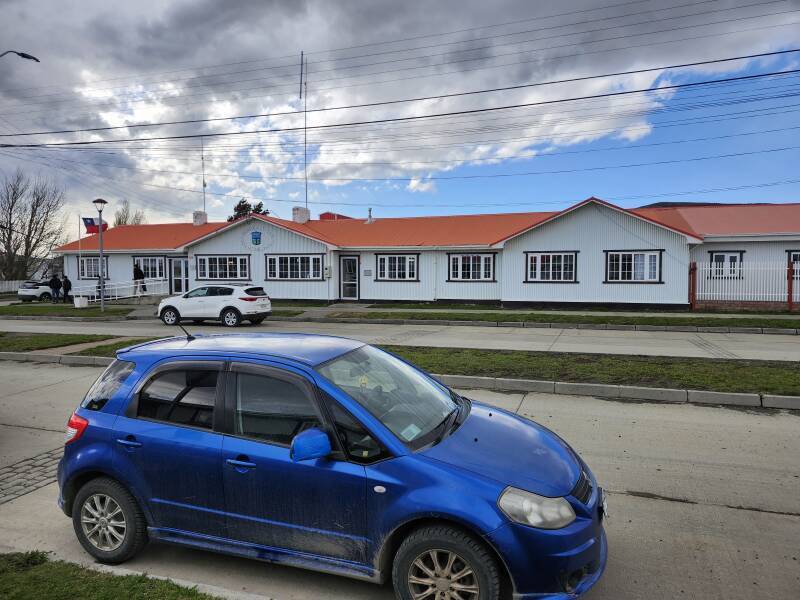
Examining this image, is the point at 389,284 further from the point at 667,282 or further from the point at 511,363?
the point at 511,363

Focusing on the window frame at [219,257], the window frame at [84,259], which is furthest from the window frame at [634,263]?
the window frame at [84,259]

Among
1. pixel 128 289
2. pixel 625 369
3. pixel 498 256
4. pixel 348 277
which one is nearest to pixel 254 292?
pixel 348 277

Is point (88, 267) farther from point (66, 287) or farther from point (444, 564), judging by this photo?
point (444, 564)

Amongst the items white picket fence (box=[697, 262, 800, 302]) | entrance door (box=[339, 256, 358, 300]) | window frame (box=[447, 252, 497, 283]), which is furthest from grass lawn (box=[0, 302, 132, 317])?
white picket fence (box=[697, 262, 800, 302])

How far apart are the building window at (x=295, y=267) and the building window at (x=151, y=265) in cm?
851

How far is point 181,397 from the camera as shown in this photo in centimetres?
373

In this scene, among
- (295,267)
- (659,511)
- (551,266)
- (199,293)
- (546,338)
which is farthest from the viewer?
(295,267)

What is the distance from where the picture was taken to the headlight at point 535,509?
9.45ft

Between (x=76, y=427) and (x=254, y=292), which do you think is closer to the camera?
(x=76, y=427)

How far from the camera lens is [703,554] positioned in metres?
3.73

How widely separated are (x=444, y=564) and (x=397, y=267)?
2637cm

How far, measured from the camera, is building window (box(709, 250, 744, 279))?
24.1m

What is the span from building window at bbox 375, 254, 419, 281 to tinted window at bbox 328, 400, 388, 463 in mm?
25480

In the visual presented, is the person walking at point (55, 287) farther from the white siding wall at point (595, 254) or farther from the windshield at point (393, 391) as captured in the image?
the windshield at point (393, 391)
